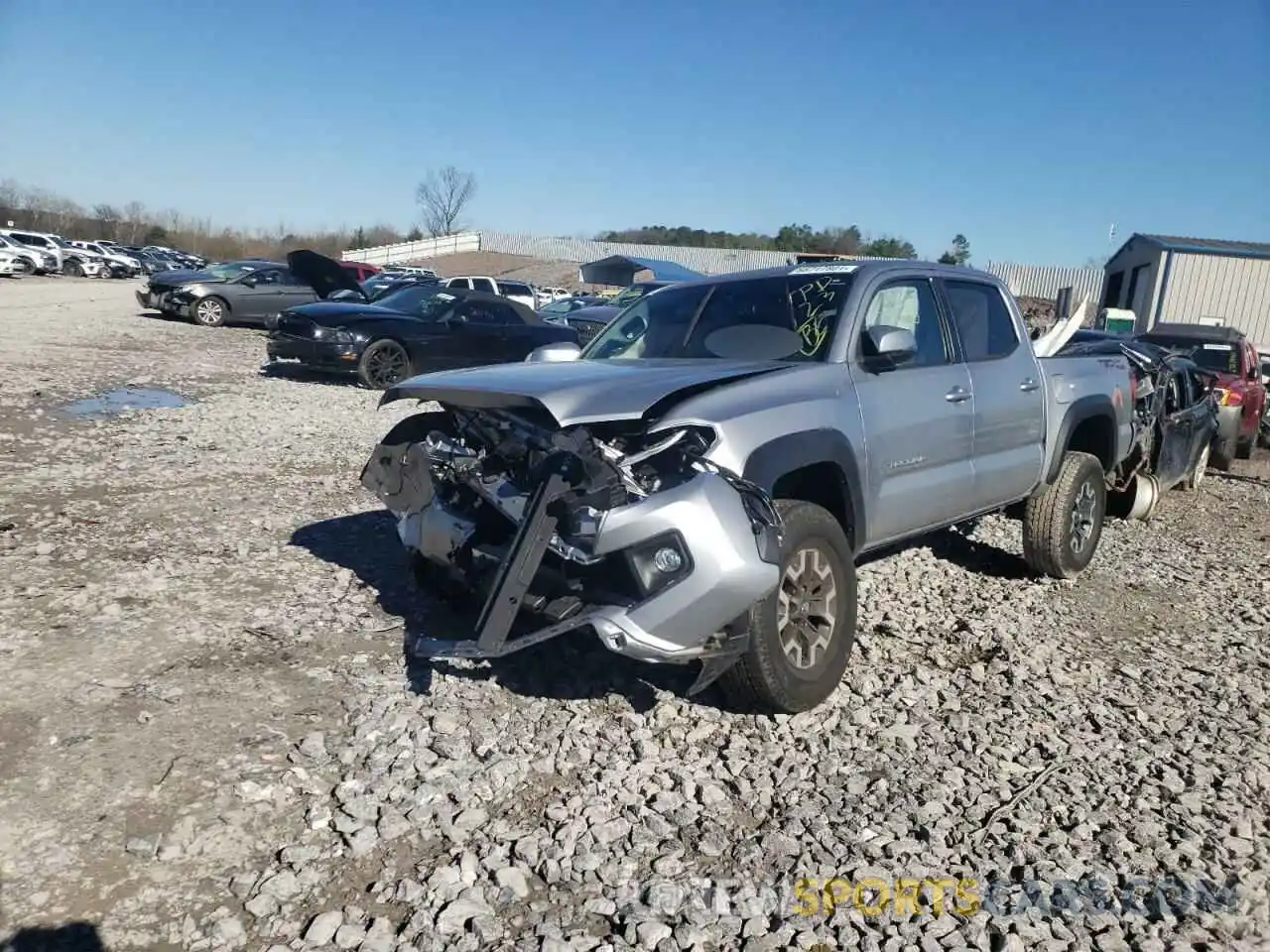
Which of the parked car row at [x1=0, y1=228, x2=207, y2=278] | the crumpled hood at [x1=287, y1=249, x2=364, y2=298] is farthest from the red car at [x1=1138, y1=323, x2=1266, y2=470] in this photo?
the parked car row at [x1=0, y1=228, x2=207, y2=278]

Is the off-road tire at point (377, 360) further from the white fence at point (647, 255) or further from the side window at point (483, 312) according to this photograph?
the white fence at point (647, 255)

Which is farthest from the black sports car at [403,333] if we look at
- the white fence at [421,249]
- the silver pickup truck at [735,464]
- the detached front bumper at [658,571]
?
the white fence at [421,249]

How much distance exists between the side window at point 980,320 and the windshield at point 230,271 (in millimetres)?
19385

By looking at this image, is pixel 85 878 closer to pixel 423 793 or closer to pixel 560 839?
pixel 423 793

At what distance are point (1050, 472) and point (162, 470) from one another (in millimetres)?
6420

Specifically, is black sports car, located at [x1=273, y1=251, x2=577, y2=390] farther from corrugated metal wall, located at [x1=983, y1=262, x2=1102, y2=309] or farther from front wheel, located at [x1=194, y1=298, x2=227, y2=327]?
corrugated metal wall, located at [x1=983, y1=262, x2=1102, y2=309]

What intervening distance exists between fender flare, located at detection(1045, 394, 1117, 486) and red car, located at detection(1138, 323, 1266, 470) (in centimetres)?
615

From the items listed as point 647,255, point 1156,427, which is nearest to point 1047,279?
point 647,255

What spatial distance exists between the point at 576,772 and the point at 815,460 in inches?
61.1

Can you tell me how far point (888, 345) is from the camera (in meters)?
4.28

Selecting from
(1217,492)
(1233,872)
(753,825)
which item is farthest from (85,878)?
(1217,492)

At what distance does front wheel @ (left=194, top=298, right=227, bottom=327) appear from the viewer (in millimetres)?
21047

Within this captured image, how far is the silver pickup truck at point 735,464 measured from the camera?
336 centimetres

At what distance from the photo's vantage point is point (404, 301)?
47.6 ft
